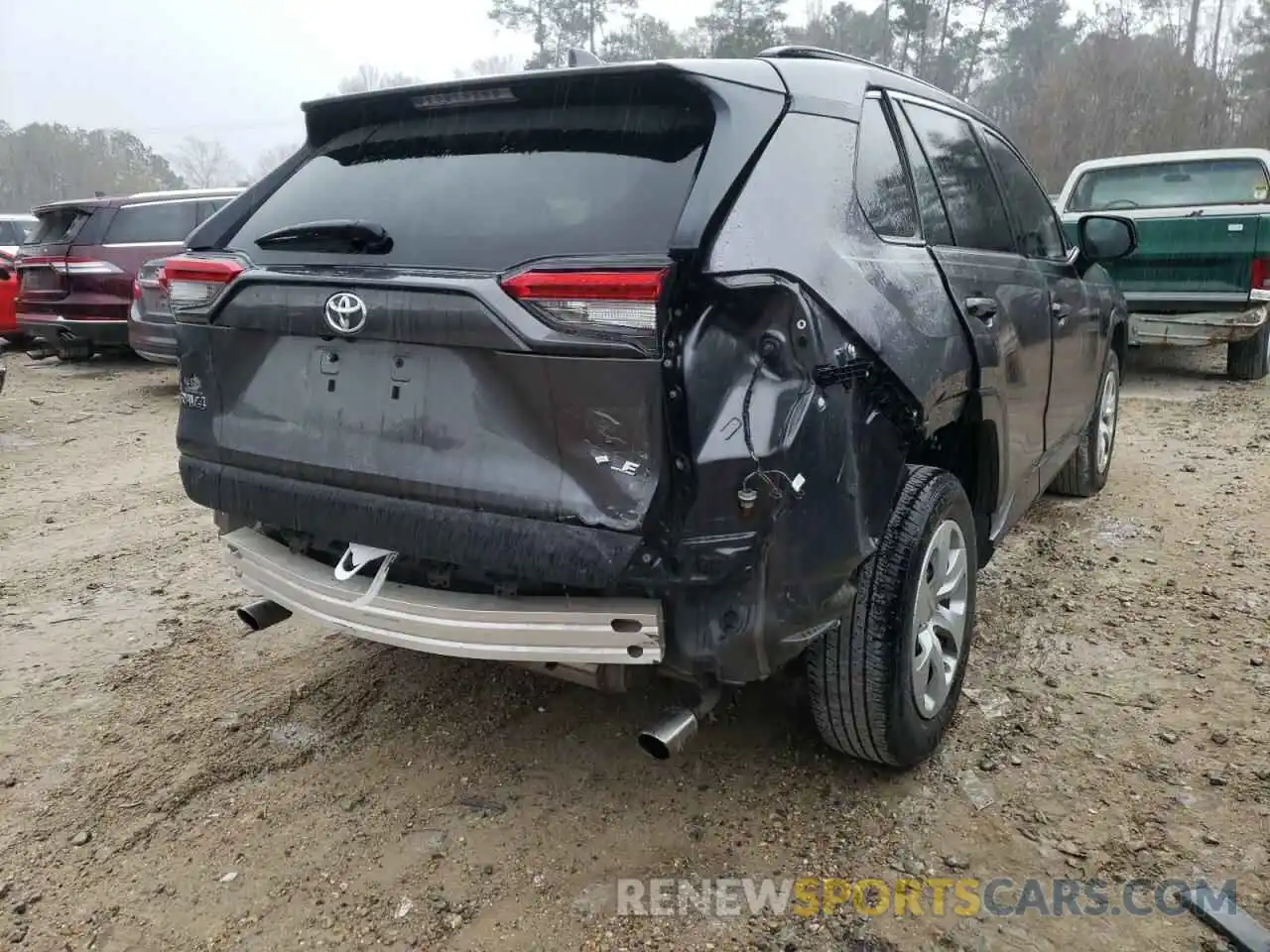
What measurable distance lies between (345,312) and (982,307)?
6.04 feet

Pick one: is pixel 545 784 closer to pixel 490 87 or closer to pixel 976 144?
pixel 490 87

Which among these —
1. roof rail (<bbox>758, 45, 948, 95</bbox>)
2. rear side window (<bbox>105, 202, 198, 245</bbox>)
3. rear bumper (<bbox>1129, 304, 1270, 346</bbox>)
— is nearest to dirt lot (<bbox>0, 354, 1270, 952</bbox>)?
roof rail (<bbox>758, 45, 948, 95</bbox>)

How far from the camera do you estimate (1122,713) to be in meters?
3.01

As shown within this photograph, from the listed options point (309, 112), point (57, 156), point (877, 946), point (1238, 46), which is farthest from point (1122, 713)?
point (57, 156)

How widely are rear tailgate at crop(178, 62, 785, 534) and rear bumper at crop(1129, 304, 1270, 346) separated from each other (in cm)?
719

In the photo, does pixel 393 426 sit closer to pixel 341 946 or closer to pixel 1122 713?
pixel 341 946

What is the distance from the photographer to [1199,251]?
783 centimetres

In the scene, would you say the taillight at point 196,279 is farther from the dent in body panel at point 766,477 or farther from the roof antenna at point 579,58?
the dent in body panel at point 766,477

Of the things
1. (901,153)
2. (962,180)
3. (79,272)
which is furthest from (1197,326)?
(79,272)

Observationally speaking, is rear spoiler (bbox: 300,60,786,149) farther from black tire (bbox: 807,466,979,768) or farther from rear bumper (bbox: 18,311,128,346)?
rear bumper (bbox: 18,311,128,346)

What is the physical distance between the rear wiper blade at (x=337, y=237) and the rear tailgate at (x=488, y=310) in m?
0.02

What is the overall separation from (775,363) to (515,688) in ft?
5.34

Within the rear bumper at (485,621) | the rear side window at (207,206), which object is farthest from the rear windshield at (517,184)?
the rear side window at (207,206)

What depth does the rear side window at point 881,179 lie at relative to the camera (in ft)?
8.05
